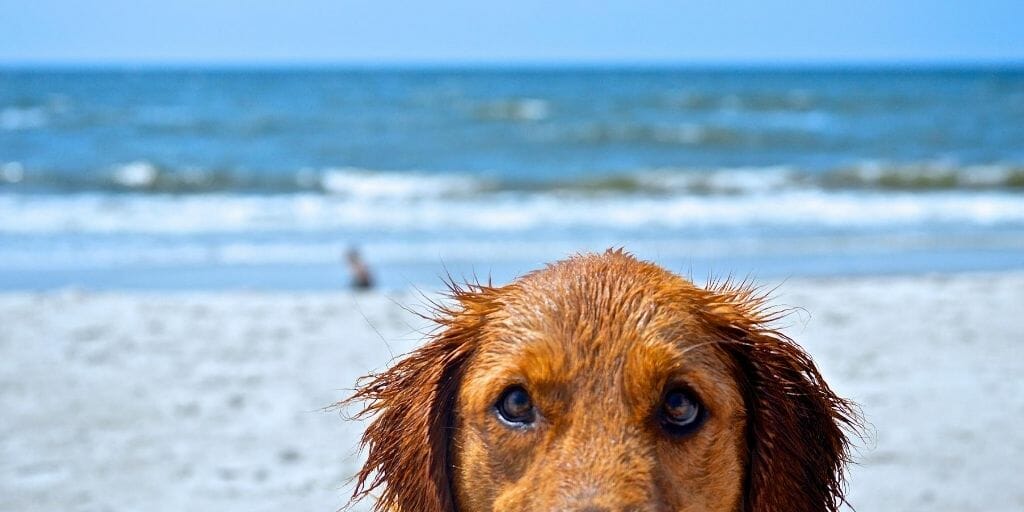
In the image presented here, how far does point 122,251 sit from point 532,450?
42.8 feet

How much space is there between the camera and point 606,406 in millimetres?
2684

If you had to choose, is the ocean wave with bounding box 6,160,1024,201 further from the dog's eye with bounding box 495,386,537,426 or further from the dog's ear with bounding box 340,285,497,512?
the dog's eye with bounding box 495,386,537,426

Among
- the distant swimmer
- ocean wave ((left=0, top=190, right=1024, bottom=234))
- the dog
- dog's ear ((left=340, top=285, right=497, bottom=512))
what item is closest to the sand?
the distant swimmer

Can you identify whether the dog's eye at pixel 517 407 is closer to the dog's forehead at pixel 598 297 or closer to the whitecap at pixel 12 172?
the dog's forehead at pixel 598 297

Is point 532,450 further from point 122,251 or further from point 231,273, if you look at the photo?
point 122,251

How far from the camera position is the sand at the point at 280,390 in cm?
632

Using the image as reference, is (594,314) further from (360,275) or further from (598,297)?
(360,275)

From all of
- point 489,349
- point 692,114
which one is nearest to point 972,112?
point 692,114

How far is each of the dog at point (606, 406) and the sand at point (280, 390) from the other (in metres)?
2.30

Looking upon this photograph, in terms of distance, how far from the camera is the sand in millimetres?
6324

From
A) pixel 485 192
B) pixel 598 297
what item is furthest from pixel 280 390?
pixel 485 192

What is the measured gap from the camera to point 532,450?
270 cm

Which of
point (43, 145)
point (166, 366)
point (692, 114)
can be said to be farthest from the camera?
point (692, 114)

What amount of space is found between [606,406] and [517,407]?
0.22 metres
